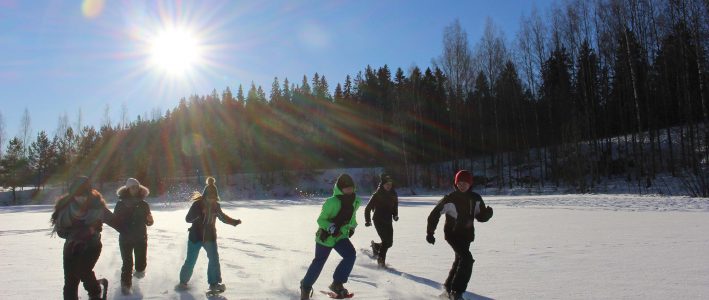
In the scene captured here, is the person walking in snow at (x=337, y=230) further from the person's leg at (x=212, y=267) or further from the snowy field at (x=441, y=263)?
the person's leg at (x=212, y=267)

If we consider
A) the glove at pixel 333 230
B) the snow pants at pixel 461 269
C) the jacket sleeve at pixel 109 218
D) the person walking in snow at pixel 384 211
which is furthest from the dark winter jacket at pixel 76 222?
the person walking in snow at pixel 384 211

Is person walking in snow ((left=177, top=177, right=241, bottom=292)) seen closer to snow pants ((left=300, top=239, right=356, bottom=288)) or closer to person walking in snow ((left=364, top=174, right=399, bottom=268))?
snow pants ((left=300, top=239, right=356, bottom=288))

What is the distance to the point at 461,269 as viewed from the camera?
17.7ft

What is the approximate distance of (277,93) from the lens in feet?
289

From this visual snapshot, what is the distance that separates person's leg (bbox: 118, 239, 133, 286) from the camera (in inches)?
241

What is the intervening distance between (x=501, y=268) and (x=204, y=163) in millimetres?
60715

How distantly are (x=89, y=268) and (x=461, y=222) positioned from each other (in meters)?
4.29

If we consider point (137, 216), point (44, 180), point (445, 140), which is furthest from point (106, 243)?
point (44, 180)

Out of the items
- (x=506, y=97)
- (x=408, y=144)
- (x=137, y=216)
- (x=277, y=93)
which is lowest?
(x=137, y=216)

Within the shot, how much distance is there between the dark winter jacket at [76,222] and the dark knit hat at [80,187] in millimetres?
A: 70

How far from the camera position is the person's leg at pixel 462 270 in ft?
17.7

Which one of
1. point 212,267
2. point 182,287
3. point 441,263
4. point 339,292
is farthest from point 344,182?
point 441,263

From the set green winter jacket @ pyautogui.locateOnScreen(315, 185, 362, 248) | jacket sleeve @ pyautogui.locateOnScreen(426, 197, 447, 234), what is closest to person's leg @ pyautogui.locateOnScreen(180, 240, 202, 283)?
green winter jacket @ pyautogui.locateOnScreen(315, 185, 362, 248)

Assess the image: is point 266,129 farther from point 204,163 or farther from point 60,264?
point 60,264
